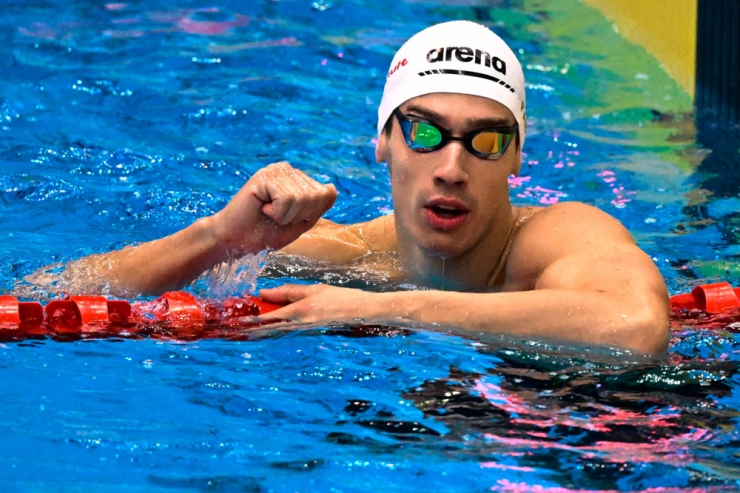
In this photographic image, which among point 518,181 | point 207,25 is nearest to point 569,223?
point 518,181

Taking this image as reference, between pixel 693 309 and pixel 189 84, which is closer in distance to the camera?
pixel 693 309

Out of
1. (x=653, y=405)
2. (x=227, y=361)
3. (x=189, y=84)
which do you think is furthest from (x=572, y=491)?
(x=189, y=84)

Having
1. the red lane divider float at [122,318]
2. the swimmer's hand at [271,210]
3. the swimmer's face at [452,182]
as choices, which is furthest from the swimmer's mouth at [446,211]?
the red lane divider float at [122,318]

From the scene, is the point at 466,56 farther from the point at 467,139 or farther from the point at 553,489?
the point at 553,489

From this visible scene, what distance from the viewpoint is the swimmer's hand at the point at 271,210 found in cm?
276

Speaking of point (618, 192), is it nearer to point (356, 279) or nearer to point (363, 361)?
point (356, 279)

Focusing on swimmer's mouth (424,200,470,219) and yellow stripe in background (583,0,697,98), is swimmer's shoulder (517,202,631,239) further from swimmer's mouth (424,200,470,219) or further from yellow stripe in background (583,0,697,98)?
yellow stripe in background (583,0,697,98)

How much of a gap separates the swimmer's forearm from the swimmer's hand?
444 millimetres

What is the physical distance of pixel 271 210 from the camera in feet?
9.16

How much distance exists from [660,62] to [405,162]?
4546 mm

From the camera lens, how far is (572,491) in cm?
195

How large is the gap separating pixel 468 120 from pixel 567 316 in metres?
0.77

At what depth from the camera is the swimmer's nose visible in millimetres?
2914

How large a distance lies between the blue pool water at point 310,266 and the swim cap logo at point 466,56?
2.59ft
